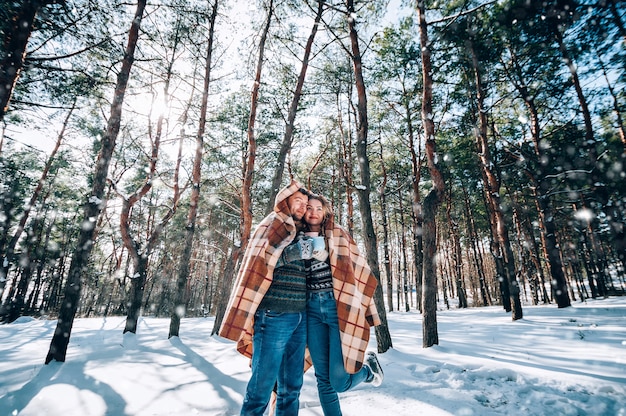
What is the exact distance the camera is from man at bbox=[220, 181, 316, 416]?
1773mm

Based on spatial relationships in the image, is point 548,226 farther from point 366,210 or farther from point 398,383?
point 398,383

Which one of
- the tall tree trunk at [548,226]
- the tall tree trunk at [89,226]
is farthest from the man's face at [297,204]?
the tall tree trunk at [548,226]

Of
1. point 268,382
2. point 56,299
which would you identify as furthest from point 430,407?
point 56,299

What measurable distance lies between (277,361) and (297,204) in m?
1.18

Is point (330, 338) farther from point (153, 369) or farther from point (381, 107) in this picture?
point (381, 107)

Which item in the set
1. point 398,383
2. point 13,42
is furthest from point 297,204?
point 13,42

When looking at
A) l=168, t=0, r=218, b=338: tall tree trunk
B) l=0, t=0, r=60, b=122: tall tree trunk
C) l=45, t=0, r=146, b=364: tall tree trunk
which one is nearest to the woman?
l=45, t=0, r=146, b=364: tall tree trunk

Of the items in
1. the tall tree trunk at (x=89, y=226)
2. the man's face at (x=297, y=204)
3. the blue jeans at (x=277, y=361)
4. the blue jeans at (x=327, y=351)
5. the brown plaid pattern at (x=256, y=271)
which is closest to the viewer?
the blue jeans at (x=277, y=361)

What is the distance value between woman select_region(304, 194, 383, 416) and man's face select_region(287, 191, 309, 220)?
97 mm

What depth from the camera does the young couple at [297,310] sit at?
184 centimetres

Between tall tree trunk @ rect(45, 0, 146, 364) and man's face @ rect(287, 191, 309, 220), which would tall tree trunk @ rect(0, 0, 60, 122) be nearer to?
tall tree trunk @ rect(45, 0, 146, 364)

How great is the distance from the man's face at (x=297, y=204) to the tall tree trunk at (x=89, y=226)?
4.89 m

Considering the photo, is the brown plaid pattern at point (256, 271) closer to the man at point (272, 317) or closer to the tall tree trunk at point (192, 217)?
the man at point (272, 317)

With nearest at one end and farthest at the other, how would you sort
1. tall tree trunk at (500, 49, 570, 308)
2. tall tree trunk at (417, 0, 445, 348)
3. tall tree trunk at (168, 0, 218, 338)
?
tall tree trunk at (417, 0, 445, 348)
tall tree trunk at (168, 0, 218, 338)
tall tree trunk at (500, 49, 570, 308)
